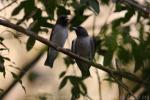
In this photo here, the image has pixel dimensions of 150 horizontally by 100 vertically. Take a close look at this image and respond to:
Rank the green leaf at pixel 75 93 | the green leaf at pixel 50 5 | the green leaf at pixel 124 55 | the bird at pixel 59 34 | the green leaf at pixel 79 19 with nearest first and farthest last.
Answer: the green leaf at pixel 50 5
the green leaf at pixel 79 19
the green leaf at pixel 124 55
the green leaf at pixel 75 93
the bird at pixel 59 34

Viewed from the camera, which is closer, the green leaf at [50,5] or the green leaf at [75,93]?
the green leaf at [50,5]

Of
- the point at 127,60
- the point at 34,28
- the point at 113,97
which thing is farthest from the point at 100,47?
the point at 113,97

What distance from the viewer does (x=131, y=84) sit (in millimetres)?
5090

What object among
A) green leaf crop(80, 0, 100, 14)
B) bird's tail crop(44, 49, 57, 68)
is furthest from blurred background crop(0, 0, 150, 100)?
bird's tail crop(44, 49, 57, 68)

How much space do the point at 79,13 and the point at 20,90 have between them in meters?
2.61

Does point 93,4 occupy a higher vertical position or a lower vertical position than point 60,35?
higher

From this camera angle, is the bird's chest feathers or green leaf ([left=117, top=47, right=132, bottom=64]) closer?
green leaf ([left=117, top=47, right=132, bottom=64])

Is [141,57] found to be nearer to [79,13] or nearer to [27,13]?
[79,13]

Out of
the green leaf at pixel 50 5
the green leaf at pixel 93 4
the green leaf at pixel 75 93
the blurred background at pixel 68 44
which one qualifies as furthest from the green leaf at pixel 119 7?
the green leaf at pixel 93 4

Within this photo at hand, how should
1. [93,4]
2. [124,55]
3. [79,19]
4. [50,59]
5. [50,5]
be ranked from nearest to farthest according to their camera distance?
1. [93,4]
2. [50,5]
3. [79,19]
4. [124,55]
5. [50,59]

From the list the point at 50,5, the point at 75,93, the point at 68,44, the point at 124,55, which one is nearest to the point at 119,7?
the point at 124,55

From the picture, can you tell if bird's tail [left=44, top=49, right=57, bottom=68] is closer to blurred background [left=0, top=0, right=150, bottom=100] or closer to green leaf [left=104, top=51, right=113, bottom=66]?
blurred background [left=0, top=0, right=150, bottom=100]

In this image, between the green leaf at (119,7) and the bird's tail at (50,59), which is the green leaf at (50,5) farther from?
the bird's tail at (50,59)

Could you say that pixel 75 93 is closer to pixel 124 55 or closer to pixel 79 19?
pixel 124 55
